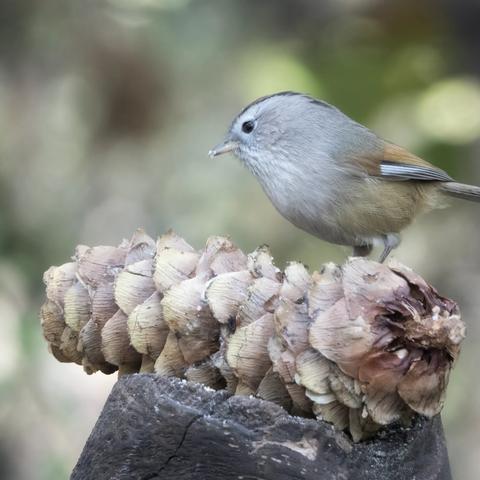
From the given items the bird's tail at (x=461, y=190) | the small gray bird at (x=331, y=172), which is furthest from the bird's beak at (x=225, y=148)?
the bird's tail at (x=461, y=190)

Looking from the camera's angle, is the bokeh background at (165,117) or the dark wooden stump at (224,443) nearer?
the dark wooden stump at (224,443)

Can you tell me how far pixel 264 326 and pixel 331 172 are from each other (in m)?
1.97

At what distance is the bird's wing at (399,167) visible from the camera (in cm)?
347

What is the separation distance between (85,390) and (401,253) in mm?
1606

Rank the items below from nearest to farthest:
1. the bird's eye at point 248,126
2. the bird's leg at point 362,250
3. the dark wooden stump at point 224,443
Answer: the dark wooden stump at point 224,443, the bird's leg at point 362,250, the bird's eye at point 248,126

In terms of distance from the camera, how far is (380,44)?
3783 millimetres

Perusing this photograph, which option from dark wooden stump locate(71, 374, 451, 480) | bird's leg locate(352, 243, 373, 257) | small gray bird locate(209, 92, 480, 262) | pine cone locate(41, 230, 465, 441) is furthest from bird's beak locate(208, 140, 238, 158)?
dark wooden stump locate(71, 374, 451, 480)

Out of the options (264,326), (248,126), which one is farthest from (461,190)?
(264,326)

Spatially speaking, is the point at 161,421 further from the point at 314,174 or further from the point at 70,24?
the point at 70,24

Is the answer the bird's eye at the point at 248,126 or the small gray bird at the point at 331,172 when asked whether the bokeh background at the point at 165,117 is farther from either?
the bird's eye at the point at 248,126

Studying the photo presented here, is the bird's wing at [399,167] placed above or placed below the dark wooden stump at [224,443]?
above

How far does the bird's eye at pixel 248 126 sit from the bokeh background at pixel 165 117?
366 mm

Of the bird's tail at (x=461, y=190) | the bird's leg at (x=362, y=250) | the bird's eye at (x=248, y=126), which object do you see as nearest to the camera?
the bird's leg at (x=362, y=250)

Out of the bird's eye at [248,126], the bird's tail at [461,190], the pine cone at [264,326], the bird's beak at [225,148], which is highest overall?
the bird's tail at [461,190]
